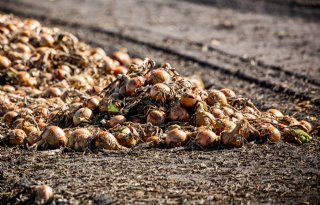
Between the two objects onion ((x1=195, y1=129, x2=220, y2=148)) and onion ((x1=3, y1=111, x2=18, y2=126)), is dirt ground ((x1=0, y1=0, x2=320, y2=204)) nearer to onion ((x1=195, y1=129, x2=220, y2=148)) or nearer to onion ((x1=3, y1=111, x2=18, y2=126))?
onion ((x1=195, y1=129, x2=220, y2=148))

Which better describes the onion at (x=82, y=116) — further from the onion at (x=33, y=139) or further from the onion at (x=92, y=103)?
the onion at (x=33, y=139)

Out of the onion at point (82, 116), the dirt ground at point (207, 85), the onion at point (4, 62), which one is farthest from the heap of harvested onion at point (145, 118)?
the onion at point (4, 62)

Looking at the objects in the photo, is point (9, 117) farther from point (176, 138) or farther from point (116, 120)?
point (176, 138)

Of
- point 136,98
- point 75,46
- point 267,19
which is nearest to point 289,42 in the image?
point 267,19

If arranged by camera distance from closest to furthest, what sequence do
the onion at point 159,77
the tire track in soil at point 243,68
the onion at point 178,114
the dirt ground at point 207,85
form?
the dirt ground at point 207,85, the onion at point 178,114, the onion at point 159,77, the tire track in soil at point 243,68

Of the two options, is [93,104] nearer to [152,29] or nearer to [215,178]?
[215,178]
